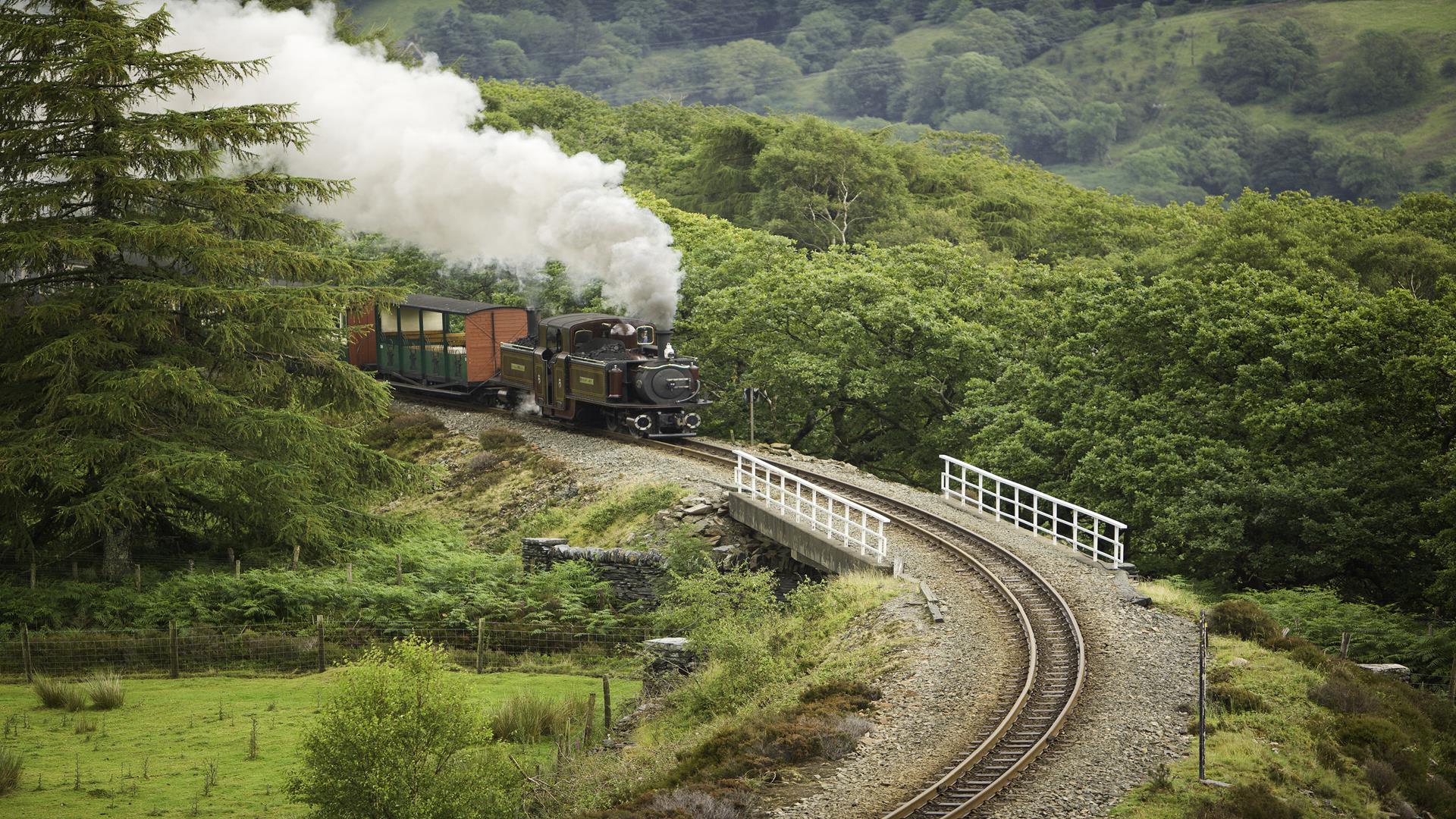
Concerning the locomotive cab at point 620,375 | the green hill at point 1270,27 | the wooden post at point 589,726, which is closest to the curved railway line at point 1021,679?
the wooden post at point 589,726

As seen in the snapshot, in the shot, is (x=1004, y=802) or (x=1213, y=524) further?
(x=1213, y=524)

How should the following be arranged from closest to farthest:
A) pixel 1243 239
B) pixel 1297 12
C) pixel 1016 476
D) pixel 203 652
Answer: pixel 203 652
pixel 1016 476
pixel 1243 239
pixel 1297 12

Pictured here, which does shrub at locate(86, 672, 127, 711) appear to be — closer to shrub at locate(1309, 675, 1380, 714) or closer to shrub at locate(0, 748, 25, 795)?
shrub at locate(0, 748, 25, 795)

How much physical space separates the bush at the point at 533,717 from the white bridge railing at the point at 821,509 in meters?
6.06

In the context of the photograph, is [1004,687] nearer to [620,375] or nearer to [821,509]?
[821,509]

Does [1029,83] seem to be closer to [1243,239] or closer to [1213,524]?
[1243,239]

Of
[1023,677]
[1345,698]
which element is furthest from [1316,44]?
[1023,677]

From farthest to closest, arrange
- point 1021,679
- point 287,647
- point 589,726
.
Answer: point 287,647 → point 589,726 → point 1021,679

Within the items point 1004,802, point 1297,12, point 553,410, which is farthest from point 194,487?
Result: point 1297,12

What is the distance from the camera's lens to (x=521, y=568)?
1009 inches

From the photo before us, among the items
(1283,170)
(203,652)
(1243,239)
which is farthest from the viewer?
(1283,170)

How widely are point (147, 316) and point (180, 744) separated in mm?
8553

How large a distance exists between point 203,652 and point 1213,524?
18.5 meters

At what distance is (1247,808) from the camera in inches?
500
